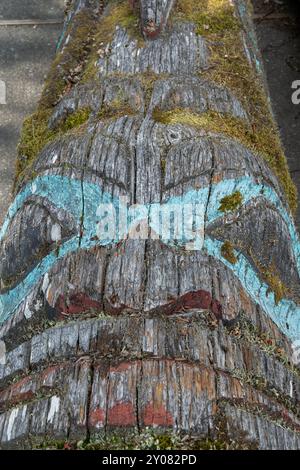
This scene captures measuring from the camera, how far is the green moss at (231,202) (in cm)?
243

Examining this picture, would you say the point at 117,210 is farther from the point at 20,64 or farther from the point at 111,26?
the point at 20,64

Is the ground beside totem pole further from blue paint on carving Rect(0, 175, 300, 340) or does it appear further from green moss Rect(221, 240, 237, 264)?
green moss Rect(221, 240, 237, 264)

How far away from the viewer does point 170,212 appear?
7.80 ft

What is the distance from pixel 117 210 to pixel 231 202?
16.0 inches

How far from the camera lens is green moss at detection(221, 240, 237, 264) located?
7.66 ft

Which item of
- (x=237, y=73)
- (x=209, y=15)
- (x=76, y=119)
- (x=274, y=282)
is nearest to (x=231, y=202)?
(x=274, y=282)

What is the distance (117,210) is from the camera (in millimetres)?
2406

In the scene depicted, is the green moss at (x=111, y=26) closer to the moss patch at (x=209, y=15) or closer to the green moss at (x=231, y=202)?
the moss patch at (x=209, y=15)

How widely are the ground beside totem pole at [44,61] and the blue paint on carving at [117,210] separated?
185 centimetres

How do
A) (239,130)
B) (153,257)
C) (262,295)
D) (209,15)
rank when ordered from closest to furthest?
(153,257)
(262,295)
(239,130)
(209,15)

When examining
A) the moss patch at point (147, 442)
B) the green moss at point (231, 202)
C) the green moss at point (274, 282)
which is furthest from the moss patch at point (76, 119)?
the moss patch at point (147, 442)

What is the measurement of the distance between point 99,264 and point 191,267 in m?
0.30

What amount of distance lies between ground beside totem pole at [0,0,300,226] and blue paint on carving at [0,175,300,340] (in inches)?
72.7
